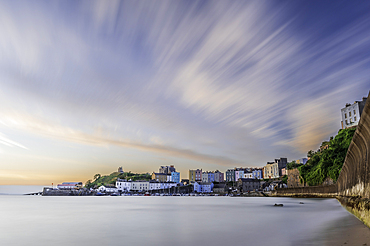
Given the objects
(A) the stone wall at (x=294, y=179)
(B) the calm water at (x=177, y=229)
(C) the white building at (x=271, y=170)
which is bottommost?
(B) the calm water at (x=177, y=229)

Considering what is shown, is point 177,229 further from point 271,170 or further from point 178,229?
point 271,170

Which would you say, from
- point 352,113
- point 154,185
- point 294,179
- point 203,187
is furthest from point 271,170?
point 352,113

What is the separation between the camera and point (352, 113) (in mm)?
72062

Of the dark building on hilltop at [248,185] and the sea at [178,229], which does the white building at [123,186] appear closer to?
the dark building on hilltop at [248,185]

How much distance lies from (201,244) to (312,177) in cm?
6549

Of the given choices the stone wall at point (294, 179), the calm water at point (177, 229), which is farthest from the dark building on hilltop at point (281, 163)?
the calm water at point (177, 229)

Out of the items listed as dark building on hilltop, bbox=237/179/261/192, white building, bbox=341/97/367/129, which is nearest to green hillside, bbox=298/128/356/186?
white building, bbox=341/97/367/129

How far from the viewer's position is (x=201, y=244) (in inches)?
352

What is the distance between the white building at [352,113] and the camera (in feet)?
227

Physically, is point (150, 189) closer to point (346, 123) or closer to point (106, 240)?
point (346, 123)

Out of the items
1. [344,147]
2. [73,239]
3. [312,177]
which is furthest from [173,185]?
[73,239]

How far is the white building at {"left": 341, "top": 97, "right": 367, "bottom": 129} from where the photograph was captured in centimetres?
6925

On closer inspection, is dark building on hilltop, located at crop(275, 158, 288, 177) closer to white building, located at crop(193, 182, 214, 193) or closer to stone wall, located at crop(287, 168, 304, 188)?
white building, located at crop(193, 182, 214, 193)

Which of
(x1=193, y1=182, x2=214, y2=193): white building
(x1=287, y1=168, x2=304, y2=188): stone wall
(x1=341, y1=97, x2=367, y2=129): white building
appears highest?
(x1=341, y1=97, x2=367, y2=129): white building
